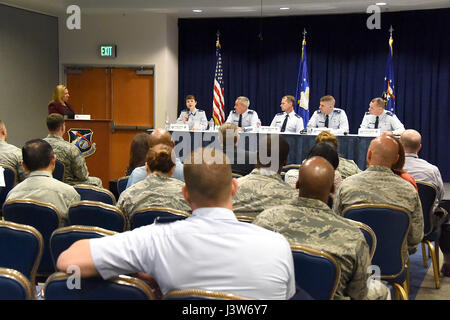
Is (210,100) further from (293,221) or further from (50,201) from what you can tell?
(293,221)

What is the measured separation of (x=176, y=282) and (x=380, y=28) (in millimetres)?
9360

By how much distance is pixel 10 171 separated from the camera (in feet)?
15.4

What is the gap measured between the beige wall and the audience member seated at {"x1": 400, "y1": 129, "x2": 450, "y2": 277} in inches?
253

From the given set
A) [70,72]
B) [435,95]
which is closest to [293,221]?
[435,95]

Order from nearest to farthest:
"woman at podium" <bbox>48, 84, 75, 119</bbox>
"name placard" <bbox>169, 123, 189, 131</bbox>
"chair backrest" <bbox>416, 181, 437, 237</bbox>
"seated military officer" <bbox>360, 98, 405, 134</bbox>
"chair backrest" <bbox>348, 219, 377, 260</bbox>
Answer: "chair backrest" <bbox>348, 219, 377, 260</bbox> → "chair backrest" <bbox>416, 181, 437, 237</bbox> → "woman at podium" <bbox>48, 84, 75, 119</bbox> → "seated military officer" <bbox>360, 98, 405, 134</bbox> → "name placard" <bbox>169, 123, 189, 131</bbox>

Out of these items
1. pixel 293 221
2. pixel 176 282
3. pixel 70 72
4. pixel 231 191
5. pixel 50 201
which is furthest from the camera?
pixel 70 72

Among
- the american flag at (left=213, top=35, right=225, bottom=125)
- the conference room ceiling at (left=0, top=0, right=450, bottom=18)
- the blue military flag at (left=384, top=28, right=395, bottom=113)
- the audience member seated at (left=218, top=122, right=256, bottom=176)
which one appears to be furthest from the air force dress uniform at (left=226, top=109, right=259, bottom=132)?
the audience member seated at (left=218, top=122, right=256, bottom=176)

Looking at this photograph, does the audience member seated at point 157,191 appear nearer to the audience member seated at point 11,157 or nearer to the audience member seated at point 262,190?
the audience member seated at point 262,190

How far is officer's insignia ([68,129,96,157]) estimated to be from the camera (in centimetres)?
684

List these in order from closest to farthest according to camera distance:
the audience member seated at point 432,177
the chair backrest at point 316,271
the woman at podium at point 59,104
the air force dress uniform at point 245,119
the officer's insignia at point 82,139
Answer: the chair backrest at point 316,271, the audience member seated at point 432,177, the officer's insignia at point 82,139, the woman at podium at point 59,104, the air force dress uniform at point 245,119

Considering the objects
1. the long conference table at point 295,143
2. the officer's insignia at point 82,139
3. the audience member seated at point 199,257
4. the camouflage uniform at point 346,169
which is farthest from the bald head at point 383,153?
the officer's insignia at point 82,139

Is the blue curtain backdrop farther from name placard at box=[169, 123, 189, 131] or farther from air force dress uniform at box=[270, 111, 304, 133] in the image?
name placard at box=[169, 123, 189, 131]

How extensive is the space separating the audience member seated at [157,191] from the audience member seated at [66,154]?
7.10 ft

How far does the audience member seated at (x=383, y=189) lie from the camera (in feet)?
10.2
